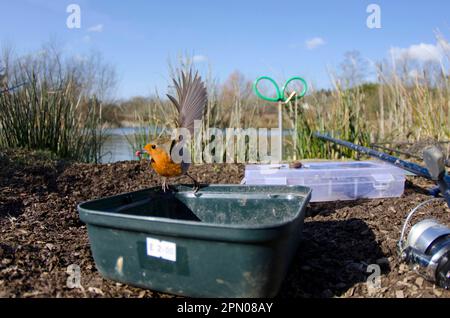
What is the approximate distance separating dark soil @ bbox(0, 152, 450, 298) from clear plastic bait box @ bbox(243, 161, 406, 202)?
0.38 feet

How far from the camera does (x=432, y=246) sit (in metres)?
1.85

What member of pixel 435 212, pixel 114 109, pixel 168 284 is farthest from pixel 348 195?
pixel 114 109

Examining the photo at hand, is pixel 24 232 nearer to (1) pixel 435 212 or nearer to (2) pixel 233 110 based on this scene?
(1) pixel 435 212

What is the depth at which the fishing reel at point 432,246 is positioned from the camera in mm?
1759

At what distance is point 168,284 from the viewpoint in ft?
5.72

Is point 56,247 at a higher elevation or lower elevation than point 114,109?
lower

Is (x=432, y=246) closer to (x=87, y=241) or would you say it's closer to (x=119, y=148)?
(x=87, y=241)

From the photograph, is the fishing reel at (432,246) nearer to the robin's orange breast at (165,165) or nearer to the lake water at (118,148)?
the robin's orange breast at (165,165)

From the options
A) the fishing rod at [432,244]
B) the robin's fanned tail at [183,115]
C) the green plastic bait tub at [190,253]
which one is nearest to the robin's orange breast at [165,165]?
the robin's fanned tail at [183,115]

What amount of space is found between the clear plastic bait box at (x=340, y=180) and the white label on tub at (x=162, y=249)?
64.5 inches

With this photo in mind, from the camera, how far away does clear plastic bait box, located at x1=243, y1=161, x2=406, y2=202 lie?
3281 millimetres

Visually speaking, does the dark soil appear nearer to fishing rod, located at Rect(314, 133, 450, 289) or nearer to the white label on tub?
fishing rod, located at Rect(314, 133, 450, 289)

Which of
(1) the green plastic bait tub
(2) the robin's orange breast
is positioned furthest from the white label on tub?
(2) the robin's orange breast
